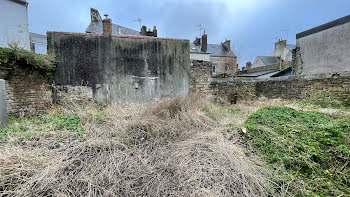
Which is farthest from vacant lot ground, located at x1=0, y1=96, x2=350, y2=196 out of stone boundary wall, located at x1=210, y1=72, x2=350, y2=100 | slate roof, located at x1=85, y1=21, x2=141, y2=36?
slate roof, located at x1=85, y1=21, x2=141, y2=36

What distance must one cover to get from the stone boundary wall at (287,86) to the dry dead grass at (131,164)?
5.25 m

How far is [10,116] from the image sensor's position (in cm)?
508

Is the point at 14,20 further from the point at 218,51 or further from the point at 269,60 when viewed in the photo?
the point at 269,60

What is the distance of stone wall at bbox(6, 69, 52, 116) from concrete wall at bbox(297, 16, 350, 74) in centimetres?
1300

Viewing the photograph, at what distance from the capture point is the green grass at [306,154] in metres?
1.81

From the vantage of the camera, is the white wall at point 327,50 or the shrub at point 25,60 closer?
the shrub at point 25,60

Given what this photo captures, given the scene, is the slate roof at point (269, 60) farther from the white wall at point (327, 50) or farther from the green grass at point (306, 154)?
the green grass at point (306, 154)

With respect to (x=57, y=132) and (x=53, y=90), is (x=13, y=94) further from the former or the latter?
A: (x=57, y=132)

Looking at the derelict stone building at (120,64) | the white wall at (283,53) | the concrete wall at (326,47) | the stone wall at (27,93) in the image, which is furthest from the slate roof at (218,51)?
the stone wall at (27,93)

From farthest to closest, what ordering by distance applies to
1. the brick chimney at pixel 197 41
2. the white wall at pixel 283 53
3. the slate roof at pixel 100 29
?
the white wall at pixel 283 53 → the brick chimney at pixel 197 41 → the slate roof at pixel 100 29

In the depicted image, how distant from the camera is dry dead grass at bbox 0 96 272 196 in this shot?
184cm

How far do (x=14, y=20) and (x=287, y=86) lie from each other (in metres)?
15.1

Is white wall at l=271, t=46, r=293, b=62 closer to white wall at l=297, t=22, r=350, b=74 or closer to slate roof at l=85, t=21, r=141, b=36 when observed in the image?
white wall at l=297, t=22, r=350, b=74

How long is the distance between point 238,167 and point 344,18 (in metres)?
9.90
